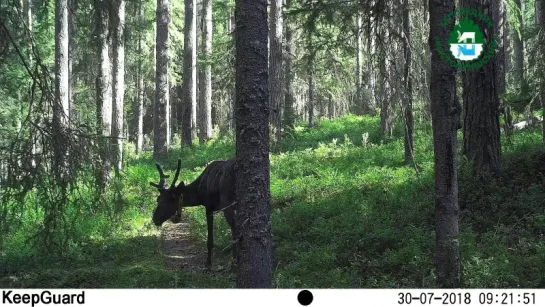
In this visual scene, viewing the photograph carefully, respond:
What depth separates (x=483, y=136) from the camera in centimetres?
1008

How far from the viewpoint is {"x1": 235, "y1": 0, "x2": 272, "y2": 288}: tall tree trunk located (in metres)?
5.57

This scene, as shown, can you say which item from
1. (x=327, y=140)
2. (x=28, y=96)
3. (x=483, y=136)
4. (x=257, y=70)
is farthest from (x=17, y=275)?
(x=327, y=140)

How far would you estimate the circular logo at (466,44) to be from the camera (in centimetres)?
643

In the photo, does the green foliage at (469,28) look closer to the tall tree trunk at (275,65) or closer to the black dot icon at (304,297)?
the black dot icon at (304,297)

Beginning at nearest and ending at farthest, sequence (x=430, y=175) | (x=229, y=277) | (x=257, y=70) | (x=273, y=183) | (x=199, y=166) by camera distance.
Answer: (x=257, y=70)
(x=229, y=277)
(x=430, y=175)
(x=273, y=183)
(x=199, y=166)

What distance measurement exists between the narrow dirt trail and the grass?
231 millimetres

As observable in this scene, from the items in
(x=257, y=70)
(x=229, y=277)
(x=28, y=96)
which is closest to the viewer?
(x=257, y=70)

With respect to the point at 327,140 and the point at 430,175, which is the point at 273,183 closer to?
the point at 430,175

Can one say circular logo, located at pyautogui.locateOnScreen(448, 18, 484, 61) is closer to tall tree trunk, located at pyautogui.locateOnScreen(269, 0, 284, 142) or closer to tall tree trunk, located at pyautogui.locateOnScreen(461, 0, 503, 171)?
tall tree trunk, located at pyautogui.locateOnScreen(461, 0, 503, 171)

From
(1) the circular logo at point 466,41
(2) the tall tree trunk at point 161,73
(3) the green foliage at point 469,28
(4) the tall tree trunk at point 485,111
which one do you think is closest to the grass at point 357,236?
(4) the tall tree trunk at point 485,111

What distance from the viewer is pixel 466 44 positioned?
7.62 metres

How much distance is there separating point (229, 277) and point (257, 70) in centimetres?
417

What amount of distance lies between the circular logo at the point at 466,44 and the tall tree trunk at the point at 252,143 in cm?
229

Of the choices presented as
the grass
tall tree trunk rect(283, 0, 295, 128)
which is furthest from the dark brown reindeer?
tall tree trunk rect(283, 0, 295, 128)
